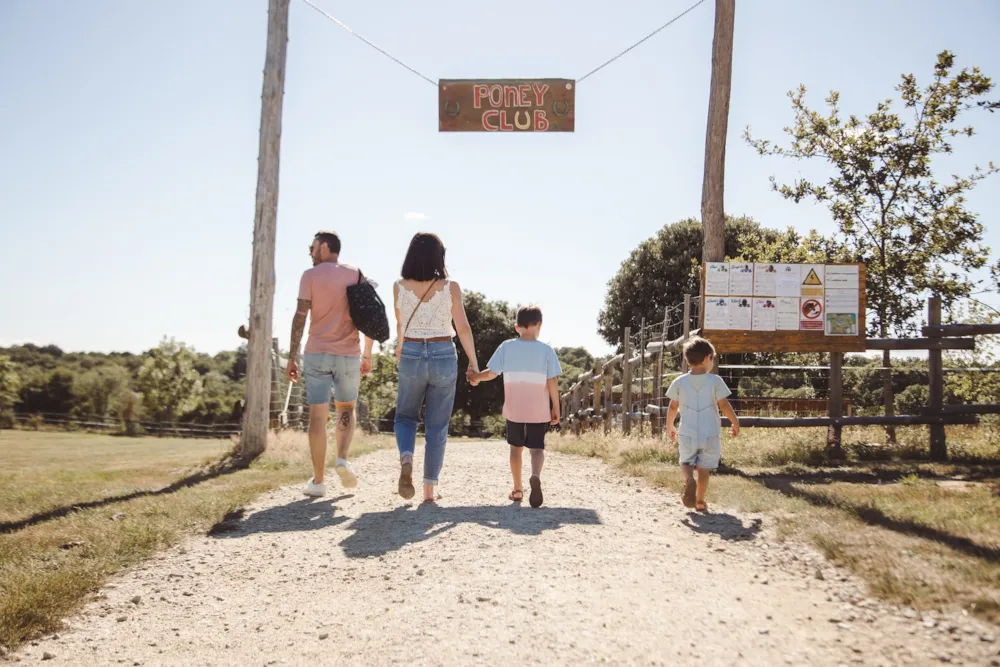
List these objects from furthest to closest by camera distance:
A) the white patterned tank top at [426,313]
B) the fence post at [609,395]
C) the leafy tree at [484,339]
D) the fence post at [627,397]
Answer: the leafy tree at [484,339] < the fence post at [609,395] < the fence post at [627,397] < the white patterned tank top at [426,313]

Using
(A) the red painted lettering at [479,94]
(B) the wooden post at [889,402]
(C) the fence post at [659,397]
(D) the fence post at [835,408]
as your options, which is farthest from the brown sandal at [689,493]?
(A) the red painted lettering at [479,94]

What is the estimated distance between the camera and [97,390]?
55094 millimetres

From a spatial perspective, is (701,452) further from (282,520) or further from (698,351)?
(282,520)

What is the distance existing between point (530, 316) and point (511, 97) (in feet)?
18.2

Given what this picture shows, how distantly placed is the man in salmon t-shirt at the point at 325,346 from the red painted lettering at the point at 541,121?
16.7 ft

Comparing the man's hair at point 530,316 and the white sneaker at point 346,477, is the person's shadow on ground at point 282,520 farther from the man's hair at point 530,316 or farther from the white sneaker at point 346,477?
the man's hair at point 530,316

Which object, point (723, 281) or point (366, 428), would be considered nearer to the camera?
point (723, 281)

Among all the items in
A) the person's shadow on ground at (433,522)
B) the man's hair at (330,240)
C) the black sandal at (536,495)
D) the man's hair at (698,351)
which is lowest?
the person's shadow on ground at (433,522)

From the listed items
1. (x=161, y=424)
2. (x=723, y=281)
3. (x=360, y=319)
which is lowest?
(x=161, y=424)

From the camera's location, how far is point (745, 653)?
267 centimetres

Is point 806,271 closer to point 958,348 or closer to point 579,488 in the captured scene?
point 958,348

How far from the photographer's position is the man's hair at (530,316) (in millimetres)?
5832

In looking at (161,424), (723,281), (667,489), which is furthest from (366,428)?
(161,424)

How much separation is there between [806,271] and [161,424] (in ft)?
143
